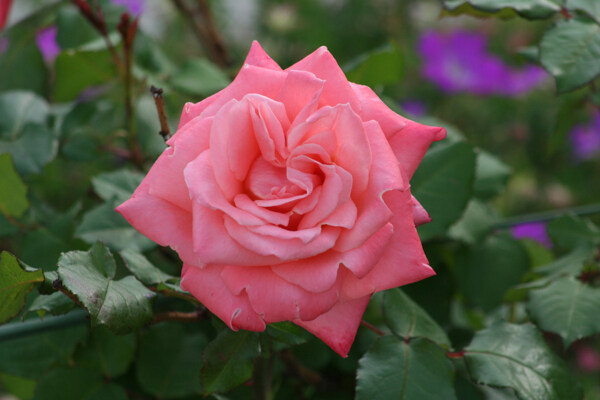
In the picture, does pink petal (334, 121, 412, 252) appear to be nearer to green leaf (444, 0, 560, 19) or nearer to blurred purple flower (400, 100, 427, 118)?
green leaf (444, 0, 560, 19)

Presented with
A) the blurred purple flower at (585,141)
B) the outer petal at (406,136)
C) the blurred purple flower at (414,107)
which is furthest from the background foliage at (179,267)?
the blurred purple flower at (585,141)

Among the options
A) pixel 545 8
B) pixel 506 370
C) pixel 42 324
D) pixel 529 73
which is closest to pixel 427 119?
pixel 545 8

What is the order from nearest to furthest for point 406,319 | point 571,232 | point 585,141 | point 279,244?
point 279,244 < point 406,319 < point 571,232 < point 585,141

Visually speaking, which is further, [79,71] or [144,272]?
[79,71]

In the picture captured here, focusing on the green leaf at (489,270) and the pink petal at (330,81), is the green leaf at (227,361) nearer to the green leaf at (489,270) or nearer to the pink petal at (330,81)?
the pink petal at (330,81)

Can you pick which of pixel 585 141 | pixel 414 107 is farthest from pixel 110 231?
pixel 585 141

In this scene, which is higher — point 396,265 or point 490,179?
point 396,265

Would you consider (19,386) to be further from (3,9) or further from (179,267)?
(3,9)
